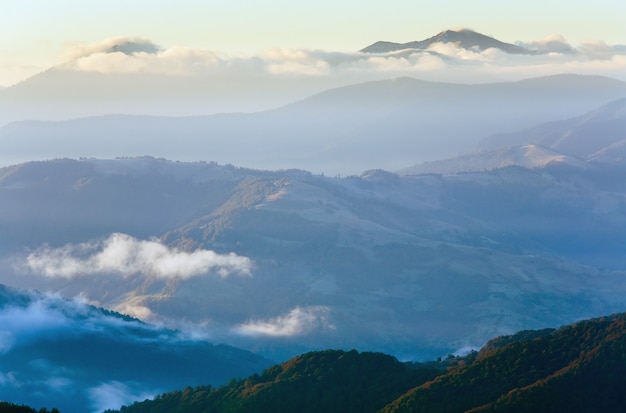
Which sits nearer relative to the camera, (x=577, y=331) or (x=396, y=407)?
(x=396, y=407)

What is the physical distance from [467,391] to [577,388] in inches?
474

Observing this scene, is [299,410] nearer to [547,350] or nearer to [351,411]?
[351,411]

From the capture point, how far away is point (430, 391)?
184500 millimetres

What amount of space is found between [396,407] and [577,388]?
18250 millimetres

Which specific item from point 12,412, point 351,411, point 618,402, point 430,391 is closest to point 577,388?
point 618,402

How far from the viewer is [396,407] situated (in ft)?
598

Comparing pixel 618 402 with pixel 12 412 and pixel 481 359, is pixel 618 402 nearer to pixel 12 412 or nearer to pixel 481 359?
pixel 481 359

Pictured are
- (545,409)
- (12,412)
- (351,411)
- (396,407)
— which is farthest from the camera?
(351,411)

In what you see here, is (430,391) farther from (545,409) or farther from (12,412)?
(12,412)

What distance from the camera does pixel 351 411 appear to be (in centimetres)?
19475

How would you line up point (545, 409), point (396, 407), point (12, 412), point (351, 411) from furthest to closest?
point (351, 411)
point (396, 407)
point (545, 409)
point (12, 412)

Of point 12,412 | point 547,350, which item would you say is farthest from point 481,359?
point 12,412

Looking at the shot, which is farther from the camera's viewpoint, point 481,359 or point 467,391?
point 481,359

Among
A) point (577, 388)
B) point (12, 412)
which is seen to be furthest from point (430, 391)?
point (12, 412)
